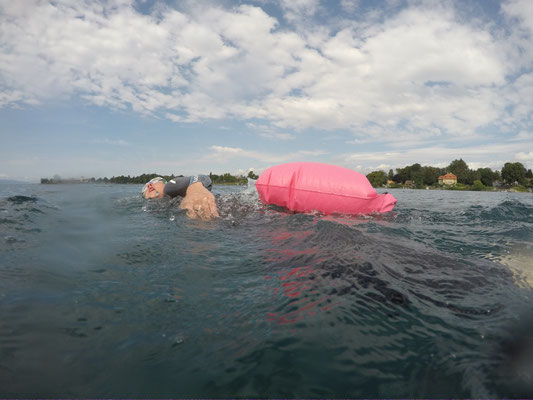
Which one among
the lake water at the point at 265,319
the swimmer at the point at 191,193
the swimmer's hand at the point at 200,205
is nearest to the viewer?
the lake water at the point at 265,319

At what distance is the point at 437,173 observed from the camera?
11994 cm

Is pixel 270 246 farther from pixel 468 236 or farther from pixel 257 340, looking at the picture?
pixel 468 236

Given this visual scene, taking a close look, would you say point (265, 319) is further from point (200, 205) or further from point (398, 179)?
point (398, 179)

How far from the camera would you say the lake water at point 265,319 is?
1425 mm

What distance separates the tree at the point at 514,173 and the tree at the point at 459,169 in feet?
44.2

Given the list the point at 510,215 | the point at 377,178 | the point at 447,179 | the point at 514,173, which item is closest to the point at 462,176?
the point at 447,179

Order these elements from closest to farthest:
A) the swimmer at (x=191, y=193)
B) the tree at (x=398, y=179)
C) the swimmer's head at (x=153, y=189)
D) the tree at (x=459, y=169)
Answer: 1. the swimmer at (x=191, y=193)
2. the swimmer's head at (x=153, y=189)
3. the tree at (x=459, y=169)
4. the tree at (x=398, y=179)

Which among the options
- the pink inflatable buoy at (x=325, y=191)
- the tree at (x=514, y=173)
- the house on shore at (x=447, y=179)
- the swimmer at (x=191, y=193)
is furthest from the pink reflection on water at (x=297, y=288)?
the house on shore at (x=447, y=179)

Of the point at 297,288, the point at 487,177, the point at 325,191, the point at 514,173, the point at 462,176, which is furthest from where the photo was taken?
the point at 462,176

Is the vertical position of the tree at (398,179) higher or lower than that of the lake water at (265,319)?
higher

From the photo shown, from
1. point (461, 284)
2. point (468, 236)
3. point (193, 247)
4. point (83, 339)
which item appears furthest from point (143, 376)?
point (468, 236)

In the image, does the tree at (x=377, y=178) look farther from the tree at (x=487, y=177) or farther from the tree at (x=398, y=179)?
the tree at (x=487, y=177)

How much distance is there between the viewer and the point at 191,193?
26.5ft

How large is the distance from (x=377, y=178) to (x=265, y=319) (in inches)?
4805
